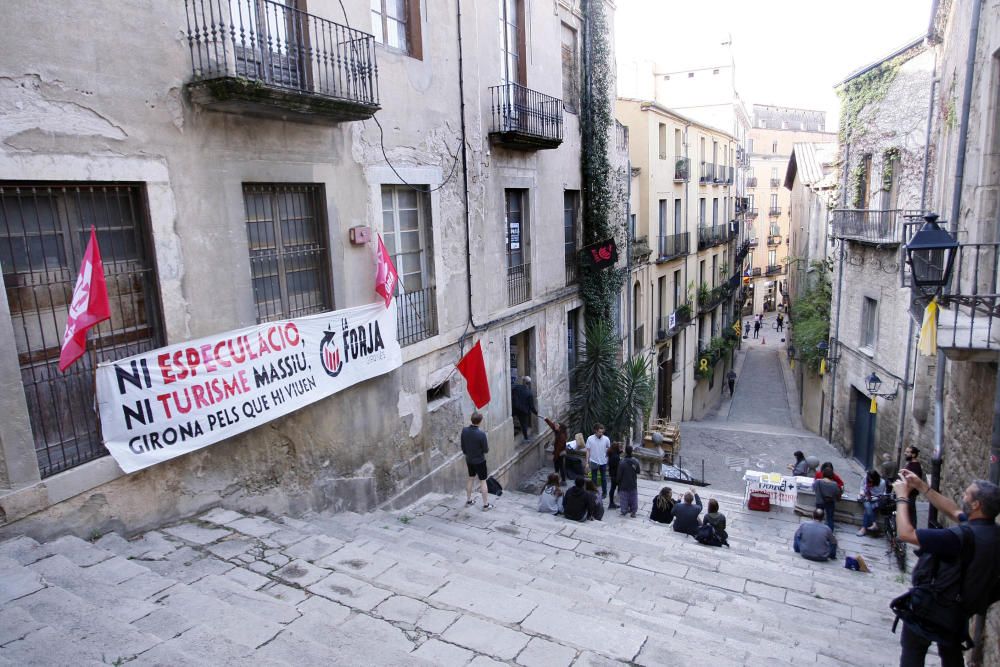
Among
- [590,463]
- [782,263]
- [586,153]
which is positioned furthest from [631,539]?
[782,263]

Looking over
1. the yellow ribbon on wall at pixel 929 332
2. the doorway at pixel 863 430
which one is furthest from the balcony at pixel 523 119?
the doorway at pixel 863 430

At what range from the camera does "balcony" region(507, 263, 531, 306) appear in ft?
42.4

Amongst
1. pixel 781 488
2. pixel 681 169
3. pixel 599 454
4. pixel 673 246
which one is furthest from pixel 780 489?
pixel 681 169

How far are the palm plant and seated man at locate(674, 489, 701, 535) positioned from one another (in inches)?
204

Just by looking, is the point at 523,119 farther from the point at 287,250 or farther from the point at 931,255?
the point at 931,255

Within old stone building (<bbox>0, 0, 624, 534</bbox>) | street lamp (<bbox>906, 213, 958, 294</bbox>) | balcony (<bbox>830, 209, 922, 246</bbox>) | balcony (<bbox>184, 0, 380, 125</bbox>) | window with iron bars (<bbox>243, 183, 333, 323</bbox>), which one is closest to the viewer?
old stone building (<bbox>0, 0, 624, 534</bbox>)

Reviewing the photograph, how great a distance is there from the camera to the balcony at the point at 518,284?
12.9 meters

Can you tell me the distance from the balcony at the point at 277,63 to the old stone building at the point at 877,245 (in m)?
11.6

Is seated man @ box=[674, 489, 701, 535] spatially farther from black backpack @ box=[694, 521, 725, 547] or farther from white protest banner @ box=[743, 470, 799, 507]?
white protest banner @ box=[743, 470, 799, 507]

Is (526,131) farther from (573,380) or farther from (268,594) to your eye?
(268,594)

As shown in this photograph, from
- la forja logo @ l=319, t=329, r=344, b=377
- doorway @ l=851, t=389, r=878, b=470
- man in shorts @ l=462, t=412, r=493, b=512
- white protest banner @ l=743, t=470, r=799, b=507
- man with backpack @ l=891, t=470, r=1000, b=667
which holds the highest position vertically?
la forja logo @ l=319, t=329, r=344, b=377

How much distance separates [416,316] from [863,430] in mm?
13421

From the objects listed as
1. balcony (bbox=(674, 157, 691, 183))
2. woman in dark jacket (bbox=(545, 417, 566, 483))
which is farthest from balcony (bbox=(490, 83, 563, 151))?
balcony (bbox=(674, 157, 691, 183))

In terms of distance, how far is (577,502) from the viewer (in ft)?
33.3
